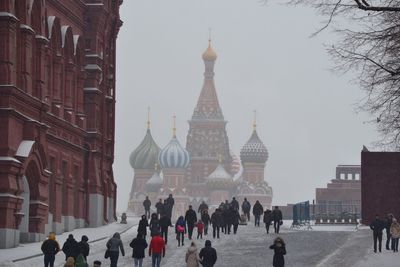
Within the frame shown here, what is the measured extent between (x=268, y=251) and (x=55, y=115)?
16632 mm

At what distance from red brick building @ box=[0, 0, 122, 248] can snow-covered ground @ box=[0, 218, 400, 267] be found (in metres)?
2.36

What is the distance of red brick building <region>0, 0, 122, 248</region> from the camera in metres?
57.2

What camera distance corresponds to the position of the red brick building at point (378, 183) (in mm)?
71500

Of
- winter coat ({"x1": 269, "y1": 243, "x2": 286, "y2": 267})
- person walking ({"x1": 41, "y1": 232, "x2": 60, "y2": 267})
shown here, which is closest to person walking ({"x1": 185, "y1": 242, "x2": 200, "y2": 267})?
winter coat ({"x1": 269, "y1": 243, "x2": 286, "y2": 267})

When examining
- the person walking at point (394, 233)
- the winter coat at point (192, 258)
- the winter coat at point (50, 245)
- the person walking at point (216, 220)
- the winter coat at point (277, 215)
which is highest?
the winter coat at point (277, 215)

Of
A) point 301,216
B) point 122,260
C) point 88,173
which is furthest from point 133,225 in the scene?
point 122,260

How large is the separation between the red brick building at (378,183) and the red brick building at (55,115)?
13.5m

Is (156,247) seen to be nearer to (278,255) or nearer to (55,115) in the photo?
(278,255)

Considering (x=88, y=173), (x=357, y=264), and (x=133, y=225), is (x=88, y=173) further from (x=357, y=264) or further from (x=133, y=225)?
(x=357, y=264)

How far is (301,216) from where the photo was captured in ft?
251

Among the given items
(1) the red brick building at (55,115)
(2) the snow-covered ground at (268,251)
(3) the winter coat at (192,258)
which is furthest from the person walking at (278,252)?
(1) the red brick building at (55,115)

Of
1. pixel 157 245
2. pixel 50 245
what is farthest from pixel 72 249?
pixel 157 245

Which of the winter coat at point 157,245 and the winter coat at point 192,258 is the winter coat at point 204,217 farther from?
the winter coat at point 192,258

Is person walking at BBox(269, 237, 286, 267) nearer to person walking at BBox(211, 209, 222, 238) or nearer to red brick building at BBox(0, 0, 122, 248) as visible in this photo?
red brick building at BBox(0, 0, 122, 248)
